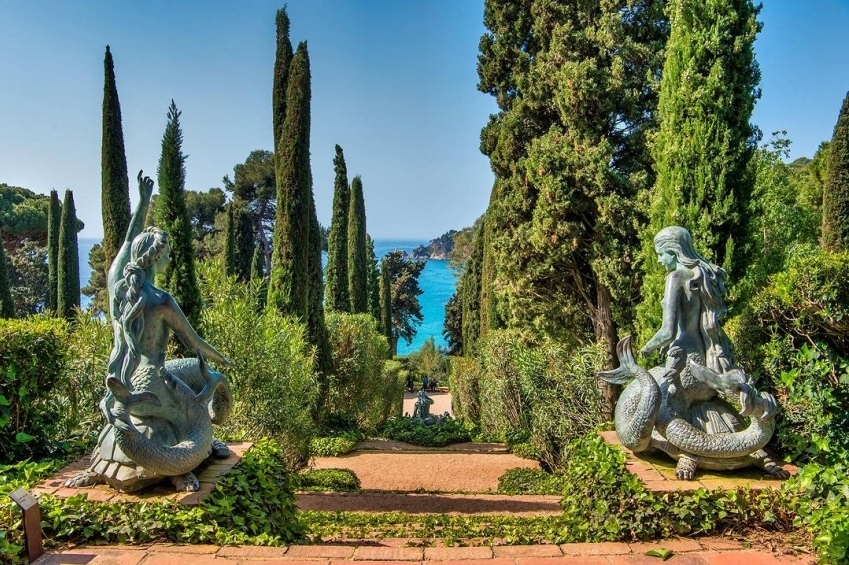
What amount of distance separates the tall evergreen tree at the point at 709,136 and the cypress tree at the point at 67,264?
2246 centimetres

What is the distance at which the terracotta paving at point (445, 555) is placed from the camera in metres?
3.67

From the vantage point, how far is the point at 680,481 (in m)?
4.56

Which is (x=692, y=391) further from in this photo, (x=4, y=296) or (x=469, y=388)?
(x=4, y=296)

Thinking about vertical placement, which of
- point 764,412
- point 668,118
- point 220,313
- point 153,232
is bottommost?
point 764,412

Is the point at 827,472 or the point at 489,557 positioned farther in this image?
the point at 827,472

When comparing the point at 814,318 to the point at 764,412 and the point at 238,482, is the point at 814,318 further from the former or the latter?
the point at 238,482

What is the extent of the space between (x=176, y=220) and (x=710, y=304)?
23.3 ft

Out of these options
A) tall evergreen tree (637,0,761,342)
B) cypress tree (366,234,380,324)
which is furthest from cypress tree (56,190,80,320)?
tall evergreen tree (637,0,761,342)

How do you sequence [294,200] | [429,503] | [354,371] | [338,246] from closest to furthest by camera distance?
[429,503] < [294,200] < [354,371] < [338,246]

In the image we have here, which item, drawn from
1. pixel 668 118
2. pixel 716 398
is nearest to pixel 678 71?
pixel 668 118

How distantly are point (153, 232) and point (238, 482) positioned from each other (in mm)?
2215

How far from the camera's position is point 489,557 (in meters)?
3.73

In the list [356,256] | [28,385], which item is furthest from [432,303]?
[28,385]

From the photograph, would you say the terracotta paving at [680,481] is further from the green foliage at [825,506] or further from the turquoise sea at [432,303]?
the turquoise sea at [432,303]
